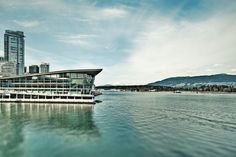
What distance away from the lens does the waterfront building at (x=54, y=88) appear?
332ft

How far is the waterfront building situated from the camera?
101 meters

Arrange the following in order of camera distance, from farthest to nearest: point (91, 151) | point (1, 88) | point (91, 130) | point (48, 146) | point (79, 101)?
point (1, 88) < point (79, 101) < point (91, 130) < point (48, 146) < point (91, 151)

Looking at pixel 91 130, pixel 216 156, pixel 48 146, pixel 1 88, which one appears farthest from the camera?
pixel 1 88

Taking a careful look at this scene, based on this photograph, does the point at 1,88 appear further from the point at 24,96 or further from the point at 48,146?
the point at 48,146

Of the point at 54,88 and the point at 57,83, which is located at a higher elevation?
the point at 57,83

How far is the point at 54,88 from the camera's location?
102562 millimetres

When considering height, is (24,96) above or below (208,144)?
above

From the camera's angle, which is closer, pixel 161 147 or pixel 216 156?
pixel 216 156

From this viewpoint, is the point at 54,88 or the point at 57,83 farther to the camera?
the point at 57,83

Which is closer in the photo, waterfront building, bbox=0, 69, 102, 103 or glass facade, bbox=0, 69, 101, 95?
waterfront building, bbox=0, 69, 102, 103

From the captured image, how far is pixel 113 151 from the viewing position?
3047cm

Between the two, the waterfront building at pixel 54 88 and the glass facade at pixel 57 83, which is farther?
the glass facade at pixel 57 83

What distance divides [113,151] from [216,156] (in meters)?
11.5

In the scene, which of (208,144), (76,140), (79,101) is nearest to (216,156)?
(208,144)
